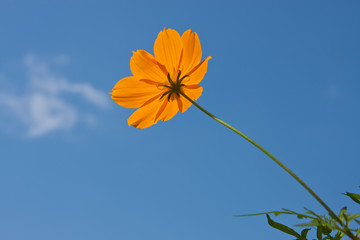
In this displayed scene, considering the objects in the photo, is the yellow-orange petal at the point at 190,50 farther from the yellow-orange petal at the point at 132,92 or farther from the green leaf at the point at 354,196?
the green leaf at the point at 354,196

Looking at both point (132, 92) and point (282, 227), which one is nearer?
point (282, 227)

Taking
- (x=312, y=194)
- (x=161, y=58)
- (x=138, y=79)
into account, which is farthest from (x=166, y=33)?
(x=312, y=194)

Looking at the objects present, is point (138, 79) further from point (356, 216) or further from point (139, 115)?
point (356, 216)

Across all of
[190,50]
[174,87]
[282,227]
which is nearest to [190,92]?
[174,87]

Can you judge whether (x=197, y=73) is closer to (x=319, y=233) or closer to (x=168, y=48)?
(x=168, y=48)

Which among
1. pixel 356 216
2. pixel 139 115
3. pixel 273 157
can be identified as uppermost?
pixel 139 115

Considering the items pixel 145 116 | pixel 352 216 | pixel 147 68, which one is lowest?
pixel 352 216

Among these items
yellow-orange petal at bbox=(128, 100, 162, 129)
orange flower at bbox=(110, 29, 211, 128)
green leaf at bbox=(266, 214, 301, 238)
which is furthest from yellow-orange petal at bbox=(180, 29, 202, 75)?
green leaf at bbox=(266, 214, 301, 238)
